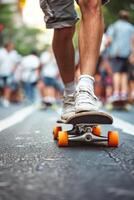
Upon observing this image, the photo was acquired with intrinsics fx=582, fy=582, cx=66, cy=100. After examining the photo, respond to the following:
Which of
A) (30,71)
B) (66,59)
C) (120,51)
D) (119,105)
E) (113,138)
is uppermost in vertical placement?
(30,71)

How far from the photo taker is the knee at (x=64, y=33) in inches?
161

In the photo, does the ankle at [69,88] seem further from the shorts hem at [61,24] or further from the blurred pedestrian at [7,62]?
the blurred pedestrian at [7,62]

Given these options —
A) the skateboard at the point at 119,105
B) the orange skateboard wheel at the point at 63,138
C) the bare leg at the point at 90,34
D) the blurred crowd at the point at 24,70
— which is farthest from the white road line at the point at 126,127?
the blurred crowd at the point at 24,70

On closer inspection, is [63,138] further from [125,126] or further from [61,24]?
[125,126]

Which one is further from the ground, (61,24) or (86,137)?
(61,24)

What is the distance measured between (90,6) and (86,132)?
2.80 feet

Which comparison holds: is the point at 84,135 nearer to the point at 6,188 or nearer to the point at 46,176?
the point at 46,176

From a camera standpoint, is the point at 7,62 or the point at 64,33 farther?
the point at 7,62

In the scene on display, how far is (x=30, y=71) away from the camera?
18.2 m

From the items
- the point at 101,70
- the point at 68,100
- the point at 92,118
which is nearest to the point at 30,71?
the point at 101,70

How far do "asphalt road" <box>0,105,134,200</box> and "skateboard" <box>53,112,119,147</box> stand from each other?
6 centimetres

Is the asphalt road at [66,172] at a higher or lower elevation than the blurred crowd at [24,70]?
lower

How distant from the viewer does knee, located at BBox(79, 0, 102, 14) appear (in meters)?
3.85

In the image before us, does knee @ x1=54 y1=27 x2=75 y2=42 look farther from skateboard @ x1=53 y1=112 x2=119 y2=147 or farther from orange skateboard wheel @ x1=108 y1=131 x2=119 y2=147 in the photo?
orange skateboard wheel @ x1=108 y1=131 x2=119 y2=147
